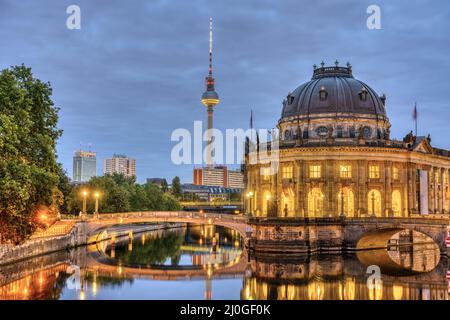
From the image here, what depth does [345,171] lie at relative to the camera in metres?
89.8

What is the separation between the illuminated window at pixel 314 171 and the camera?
9056 centimetres

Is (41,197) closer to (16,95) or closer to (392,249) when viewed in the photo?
(16,95)

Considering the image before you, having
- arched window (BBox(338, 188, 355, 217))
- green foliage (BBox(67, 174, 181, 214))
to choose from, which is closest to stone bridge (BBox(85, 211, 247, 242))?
green foliage (BBox(67, 174, 181, 214))

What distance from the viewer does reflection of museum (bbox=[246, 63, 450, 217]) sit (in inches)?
3519

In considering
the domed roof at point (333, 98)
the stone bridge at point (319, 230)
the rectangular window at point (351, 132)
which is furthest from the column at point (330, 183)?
the domed roof at point (333, 98)

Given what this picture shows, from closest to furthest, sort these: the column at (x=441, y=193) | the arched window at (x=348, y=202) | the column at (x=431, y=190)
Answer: the arched window at (x=348, y=202) → the column at (x=431, y=190) → the column at (x=441, y=193)

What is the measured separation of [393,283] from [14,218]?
33003 millimetres

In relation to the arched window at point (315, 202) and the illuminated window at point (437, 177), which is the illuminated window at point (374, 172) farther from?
the illuminated window at point (437, 177)

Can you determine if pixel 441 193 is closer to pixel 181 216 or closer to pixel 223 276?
pixel 181 216

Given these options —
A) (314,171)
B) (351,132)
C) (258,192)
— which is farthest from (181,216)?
(351,132)

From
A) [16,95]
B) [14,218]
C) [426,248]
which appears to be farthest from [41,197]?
[426,248]

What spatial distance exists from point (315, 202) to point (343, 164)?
7321 mm

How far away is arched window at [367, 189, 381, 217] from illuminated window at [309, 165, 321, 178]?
8132 millimetres

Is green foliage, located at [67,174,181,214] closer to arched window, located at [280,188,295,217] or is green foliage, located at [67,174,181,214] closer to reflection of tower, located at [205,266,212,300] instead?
arched window, located at [280,188,295,217]
